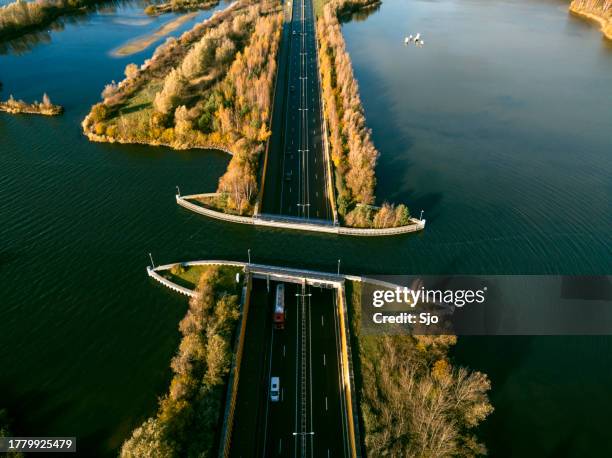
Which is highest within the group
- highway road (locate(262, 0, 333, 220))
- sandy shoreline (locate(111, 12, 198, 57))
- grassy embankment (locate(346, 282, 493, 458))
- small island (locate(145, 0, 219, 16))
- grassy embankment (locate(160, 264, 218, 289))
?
small island (locate(145, 0, 219, 16))

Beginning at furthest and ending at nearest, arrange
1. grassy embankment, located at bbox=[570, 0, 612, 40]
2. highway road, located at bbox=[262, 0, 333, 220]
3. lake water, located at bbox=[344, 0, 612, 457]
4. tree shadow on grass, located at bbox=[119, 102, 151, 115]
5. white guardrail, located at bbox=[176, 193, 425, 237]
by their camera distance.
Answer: grassy embankment, located at bbox=[570, 0, 612, 40]
tree shadow on grass, located at bbox=[119, 102, 151, 115]
highway road, located at bbox=[262, 0, 333, 220]
white guardrail, located at bbox=[176, 193, 425, 237]
lake water, located at bbox=[344, 0, 612, 457]

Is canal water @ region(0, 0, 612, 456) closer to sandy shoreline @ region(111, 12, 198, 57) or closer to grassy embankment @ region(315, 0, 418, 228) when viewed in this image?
grassy embankment @ region(315, 0, 418, 228)

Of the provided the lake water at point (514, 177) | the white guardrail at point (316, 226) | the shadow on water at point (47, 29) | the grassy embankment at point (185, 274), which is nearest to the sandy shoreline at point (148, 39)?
the shadow on water at point (47, 29)

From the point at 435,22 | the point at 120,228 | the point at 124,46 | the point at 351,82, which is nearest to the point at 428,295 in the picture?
the point at 120,228

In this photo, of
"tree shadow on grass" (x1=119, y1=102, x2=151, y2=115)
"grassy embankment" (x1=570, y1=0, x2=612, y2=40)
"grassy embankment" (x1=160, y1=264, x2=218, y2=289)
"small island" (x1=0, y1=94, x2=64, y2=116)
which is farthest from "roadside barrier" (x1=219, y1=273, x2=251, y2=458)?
"grassy embankment" (x1=570, y1=0, x2=612, y2=40)

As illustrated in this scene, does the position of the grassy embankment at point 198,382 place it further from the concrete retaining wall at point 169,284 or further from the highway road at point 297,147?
the highway road at point 297,147

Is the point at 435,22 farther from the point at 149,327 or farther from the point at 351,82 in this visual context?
the point at 149,327
